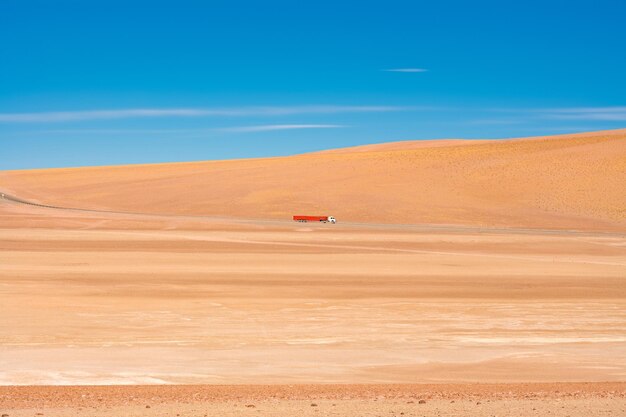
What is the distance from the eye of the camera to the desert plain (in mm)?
11664

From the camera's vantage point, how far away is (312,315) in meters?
19.7

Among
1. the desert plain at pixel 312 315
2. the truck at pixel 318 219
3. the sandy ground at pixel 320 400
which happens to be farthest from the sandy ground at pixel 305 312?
the truck at pixel 318 219

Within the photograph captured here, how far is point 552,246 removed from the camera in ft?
139

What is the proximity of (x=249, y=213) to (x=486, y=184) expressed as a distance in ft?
75.3

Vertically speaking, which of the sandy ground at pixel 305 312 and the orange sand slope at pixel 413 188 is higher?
the orange sand slope at pixel 413 188

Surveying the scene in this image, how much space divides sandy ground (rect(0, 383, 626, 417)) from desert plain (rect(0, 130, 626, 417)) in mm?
41

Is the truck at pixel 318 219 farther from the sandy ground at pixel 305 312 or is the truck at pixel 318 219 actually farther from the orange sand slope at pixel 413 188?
the sandy ground at pixel 305 312

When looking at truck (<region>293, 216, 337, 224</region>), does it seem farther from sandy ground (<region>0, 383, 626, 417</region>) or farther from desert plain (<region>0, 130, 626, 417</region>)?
sandy ground (<region>0, 383, 626, 417</region>)

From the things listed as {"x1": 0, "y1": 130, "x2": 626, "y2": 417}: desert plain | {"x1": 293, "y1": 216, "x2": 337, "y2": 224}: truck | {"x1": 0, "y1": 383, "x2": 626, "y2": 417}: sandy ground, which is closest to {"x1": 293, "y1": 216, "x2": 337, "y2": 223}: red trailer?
{"x1": 293, "y1": 216, "x2": 337, "y2": 224}: truck

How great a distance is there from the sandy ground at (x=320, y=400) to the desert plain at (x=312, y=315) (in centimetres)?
4

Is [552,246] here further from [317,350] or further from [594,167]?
[594,167]

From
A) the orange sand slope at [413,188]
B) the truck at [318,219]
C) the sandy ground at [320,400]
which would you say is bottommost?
the sandy ground at [320,400]

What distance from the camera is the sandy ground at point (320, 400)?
33.9ft

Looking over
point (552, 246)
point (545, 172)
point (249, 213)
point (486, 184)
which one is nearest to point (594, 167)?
point (545, 172)
